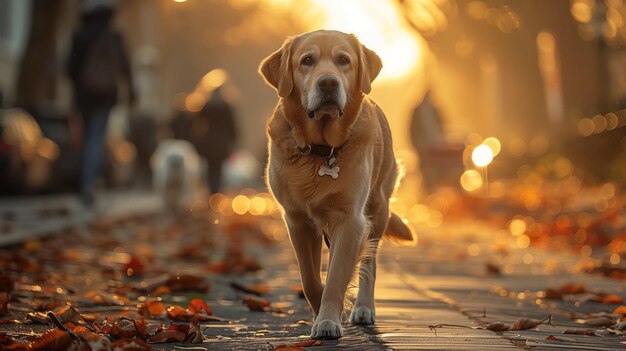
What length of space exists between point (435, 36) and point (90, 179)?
97.2ft

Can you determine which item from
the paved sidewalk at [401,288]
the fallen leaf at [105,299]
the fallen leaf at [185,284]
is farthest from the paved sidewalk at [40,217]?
the fallen leaf at [105,299]

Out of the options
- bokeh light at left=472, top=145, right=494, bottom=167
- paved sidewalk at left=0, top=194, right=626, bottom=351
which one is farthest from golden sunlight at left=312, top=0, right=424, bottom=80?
paved sidewalk at left=0, top=194, right=626, bottom=351

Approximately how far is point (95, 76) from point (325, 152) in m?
10.2

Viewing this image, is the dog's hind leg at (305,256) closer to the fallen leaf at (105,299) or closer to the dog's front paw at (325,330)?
the dog's front paw at (325,330)

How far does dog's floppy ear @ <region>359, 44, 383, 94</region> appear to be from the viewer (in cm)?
560

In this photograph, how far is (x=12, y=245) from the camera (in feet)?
30.3

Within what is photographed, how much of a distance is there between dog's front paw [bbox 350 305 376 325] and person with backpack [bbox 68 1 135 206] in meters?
9.75

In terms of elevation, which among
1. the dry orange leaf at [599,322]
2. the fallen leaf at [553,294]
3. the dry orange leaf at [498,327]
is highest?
the fallen leaf at [553,294]

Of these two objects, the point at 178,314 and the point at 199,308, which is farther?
the point at 199,308

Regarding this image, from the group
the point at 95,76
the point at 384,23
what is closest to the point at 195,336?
the point at 95,76

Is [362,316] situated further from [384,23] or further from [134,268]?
[384,23]

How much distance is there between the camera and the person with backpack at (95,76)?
15062 mm

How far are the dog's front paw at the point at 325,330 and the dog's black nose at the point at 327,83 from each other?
1.10 metres

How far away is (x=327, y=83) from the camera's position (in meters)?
5.30
